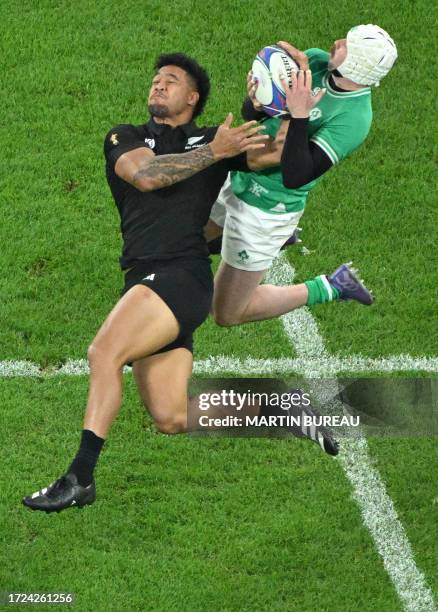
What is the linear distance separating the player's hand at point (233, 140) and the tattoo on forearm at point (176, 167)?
6 cm

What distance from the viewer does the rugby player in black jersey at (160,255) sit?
941 centimetres

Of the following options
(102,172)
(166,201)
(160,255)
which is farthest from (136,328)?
(102,172)

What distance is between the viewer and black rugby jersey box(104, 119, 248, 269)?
9977mm

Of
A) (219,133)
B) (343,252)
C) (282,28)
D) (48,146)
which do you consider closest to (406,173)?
(343,252)

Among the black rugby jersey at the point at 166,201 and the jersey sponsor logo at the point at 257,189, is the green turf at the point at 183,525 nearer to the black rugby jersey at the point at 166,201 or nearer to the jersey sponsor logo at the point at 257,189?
the black rugby jersey at the point at 166,201

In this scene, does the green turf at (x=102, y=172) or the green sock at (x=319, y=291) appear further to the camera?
the green turf at (x=102, y=172)

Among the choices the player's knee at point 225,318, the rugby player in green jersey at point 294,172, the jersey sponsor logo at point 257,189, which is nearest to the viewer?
the rugby player in green jersey at point 294,172

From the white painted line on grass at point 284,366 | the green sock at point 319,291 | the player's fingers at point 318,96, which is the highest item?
the player's fingers at point 318,96

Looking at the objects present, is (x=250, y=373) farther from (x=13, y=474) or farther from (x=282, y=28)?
(x=282, y=28)

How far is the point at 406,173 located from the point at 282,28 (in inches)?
77.1

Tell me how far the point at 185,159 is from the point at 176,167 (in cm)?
8

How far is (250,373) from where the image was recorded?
451 inches

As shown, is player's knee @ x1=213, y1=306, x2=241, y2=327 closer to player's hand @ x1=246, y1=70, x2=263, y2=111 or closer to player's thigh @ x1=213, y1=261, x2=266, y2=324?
player's thigh @ x1=213, y1=261, x2=266, y2=324

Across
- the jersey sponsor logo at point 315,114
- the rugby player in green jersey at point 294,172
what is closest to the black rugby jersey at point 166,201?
the rugby player in green jersey at point 294,172
